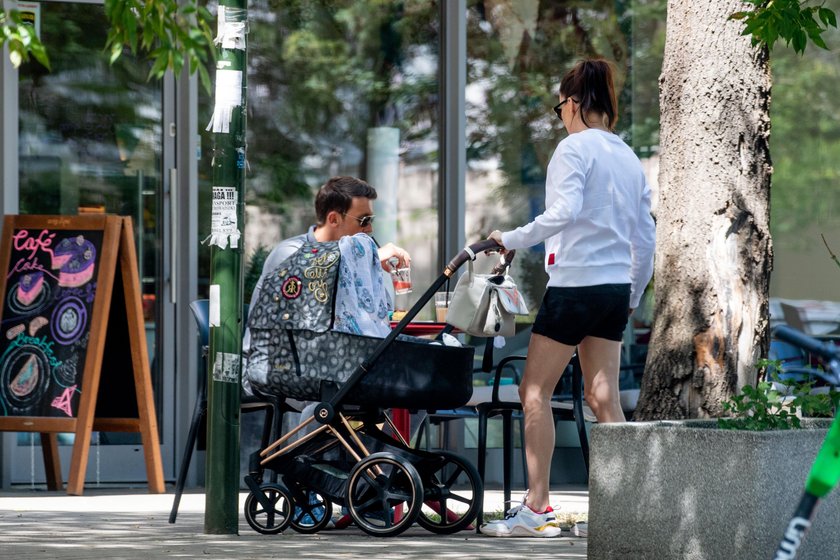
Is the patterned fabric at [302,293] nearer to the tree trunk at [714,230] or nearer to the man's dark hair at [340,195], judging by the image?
the man's dark hair at [340,195]

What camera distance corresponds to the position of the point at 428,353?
234 inches

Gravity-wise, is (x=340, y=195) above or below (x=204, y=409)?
above

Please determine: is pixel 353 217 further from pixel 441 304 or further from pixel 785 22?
pixel 785 22

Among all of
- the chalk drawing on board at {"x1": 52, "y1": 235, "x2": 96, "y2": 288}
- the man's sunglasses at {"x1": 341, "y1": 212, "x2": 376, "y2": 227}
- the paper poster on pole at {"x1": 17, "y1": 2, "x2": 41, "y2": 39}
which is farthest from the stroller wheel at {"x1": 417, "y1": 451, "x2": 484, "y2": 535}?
the paper poster on pole at {"x1": 17, "y1": 2, "x2": 41, "y2": 39}

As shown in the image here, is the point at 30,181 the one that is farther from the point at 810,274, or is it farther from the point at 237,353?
the point at 810,274

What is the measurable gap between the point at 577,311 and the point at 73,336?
3.59 metres

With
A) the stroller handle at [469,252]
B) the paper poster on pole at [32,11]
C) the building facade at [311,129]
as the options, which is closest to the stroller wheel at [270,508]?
the stroller handle at [469,252]

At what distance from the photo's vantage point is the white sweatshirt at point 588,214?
590cm

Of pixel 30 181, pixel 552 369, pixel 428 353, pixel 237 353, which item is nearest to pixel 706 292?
pixel 552 369

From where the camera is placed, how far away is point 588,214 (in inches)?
237

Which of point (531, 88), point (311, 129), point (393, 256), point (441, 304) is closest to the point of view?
point (393, 256)

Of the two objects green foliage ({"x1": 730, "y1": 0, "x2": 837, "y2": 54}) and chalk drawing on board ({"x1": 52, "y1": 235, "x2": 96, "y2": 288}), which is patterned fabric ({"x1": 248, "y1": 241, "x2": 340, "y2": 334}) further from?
chalk drawing on board ({"x1": 52, "y1": 235, "x2": 96, "y2": 288})

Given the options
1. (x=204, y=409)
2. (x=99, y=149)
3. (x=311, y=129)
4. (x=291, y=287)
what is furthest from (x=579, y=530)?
(x=99, y=149)

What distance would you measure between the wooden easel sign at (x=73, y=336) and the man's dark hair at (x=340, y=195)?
182 centimetres
